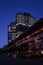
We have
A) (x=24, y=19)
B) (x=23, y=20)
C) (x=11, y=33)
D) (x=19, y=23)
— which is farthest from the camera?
(x=24, y=19)

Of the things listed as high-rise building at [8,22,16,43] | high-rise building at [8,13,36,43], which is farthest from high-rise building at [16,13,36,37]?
high-rise building at [8,22,16,43]

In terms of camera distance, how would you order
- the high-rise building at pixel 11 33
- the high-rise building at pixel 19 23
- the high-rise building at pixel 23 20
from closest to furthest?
the high-rise building at pixel 23 20, the high-rise building at pixel 19 23, the high-rise building at pixel 11 33

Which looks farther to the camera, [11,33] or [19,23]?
[11,33]

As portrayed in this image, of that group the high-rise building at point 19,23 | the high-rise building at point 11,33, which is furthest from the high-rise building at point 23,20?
the high-rise building at point 11,33

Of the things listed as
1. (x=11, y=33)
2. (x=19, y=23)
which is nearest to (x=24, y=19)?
(x=19, y=23)

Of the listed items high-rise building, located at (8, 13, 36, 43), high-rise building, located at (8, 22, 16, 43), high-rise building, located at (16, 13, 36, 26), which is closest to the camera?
high-rise building, located at (8, 13, 36, 43)

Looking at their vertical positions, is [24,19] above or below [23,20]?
above

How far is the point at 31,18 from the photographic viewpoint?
610 feet

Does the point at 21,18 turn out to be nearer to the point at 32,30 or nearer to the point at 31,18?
the point at 31,18

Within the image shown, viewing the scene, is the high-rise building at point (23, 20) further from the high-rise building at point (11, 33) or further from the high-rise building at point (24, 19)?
the high-rise building at point (11, 33)

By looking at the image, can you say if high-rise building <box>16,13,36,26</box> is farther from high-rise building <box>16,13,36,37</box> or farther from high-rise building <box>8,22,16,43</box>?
high-rise building <box>8,22,16,43</box>

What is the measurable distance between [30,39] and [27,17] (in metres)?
91.5

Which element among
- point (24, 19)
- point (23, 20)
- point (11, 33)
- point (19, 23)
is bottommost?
point (11, 33)

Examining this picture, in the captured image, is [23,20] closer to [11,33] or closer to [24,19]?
[24,19]
